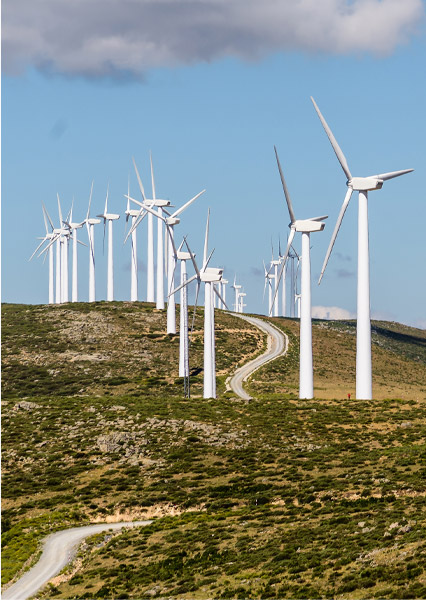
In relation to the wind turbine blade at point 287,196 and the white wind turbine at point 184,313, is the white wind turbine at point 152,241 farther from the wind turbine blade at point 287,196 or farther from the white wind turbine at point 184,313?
the wind turbine blade at point 287,196

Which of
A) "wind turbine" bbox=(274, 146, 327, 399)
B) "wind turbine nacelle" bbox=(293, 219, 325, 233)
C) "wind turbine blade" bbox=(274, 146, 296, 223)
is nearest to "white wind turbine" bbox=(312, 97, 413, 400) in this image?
"wind turbine blade" bbox=(274, 146, 296, 223)

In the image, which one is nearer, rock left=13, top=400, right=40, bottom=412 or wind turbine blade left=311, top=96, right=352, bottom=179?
wind turbine blade left=311, top=96, right=352, bottom=179

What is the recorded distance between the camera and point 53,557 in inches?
2504

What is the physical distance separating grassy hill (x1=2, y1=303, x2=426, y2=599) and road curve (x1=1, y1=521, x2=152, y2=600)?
113cm

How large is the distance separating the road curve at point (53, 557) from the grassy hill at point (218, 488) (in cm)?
113

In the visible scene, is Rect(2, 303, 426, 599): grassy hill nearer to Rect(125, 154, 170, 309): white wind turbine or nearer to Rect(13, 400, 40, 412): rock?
Rect(13, 400, 40, 412): rock

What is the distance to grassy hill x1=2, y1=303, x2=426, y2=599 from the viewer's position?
52844 mm

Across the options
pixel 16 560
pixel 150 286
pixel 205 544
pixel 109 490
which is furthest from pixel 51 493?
pixel 150 286

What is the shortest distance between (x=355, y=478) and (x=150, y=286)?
4711 inches

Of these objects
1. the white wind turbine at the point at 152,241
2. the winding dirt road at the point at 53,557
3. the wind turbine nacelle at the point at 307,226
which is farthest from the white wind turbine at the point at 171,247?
the winding dirt road at the point at 53,557

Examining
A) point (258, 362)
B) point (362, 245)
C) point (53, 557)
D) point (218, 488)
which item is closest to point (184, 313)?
point (362, 245)

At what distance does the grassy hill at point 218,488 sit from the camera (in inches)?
2080

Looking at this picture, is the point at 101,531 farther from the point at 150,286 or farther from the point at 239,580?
the point at 150,286

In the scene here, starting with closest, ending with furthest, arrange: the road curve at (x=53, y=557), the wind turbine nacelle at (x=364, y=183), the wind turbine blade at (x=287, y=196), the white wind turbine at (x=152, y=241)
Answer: the road curve at (x=53, y=557) → the wind turbine blade at (x=287, y=196) → the wind turbine nacelle at (x=364, y=183) → the white wind turbine at (x=152, y=241)
